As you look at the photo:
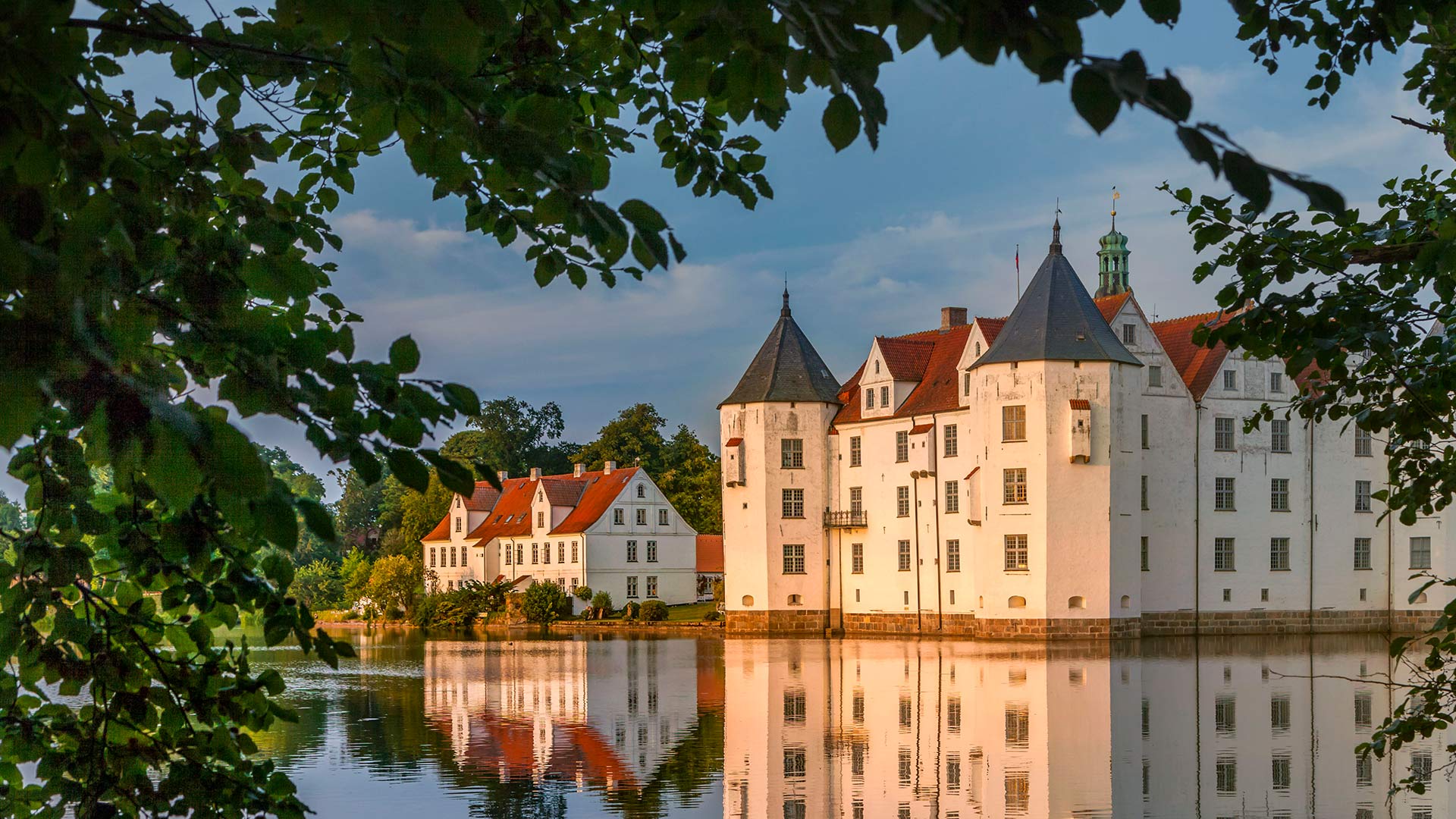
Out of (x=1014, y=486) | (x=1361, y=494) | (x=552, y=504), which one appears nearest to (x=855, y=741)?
(x=1014, y=486)

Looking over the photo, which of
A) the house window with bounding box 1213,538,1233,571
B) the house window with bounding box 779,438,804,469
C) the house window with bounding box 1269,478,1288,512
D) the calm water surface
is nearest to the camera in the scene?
the calm water surface

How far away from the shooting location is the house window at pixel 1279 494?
45156 mm

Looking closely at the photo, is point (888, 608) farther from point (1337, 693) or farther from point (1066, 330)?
point (1337, 693)

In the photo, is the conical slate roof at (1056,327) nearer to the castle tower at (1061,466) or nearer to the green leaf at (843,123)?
the castle tower at (1061,466)

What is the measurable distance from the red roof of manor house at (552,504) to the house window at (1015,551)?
24.6 metres

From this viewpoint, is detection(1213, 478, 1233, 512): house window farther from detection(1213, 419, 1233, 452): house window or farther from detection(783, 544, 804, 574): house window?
detection(783, 544, 804, 574): house window

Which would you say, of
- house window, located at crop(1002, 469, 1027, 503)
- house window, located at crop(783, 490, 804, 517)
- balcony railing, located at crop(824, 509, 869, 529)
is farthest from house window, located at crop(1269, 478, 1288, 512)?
house window, located at crop(783, 490, 804, 517)

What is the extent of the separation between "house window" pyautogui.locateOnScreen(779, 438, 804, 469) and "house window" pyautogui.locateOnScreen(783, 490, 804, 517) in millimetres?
862

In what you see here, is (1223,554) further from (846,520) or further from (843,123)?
(843,123)

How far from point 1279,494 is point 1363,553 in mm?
3748

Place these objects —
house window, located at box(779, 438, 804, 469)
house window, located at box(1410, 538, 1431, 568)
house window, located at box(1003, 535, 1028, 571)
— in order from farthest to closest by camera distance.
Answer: house window, located at box(779, 438, 804, 469)
house window, located at box(1410, 538, 1431, 568)
house window, located at box(1003, 535, 1028, 571)

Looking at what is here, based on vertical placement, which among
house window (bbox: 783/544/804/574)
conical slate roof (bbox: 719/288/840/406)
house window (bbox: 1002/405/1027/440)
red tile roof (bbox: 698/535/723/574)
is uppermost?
conical slate roof (bbox: 719/288/840/406)

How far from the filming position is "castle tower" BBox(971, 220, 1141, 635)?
39531mm

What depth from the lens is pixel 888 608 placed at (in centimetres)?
4594
